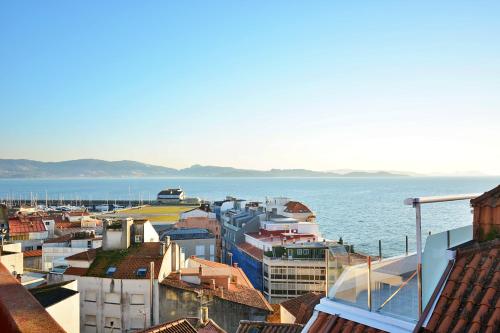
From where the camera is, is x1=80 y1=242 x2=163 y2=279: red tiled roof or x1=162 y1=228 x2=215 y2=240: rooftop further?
x1=162 y1=228 x2=215 y2=240: rooftop

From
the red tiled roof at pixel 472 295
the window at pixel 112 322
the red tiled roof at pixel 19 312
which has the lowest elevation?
the window at pixel 112 322

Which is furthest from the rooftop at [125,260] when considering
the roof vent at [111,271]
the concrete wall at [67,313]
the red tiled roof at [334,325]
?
the red tiled roof at [334,325]

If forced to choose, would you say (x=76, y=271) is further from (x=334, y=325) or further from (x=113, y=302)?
(x=334, y=325)

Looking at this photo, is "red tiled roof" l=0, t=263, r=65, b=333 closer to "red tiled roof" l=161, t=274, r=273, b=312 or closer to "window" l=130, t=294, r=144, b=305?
"red tiled roof" l=161, t=274, r=273, b=312

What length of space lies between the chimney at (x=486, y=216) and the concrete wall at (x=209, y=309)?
69.1 feet

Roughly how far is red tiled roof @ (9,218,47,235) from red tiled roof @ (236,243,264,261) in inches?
868

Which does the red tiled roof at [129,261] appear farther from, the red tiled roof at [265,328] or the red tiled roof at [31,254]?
the red tiled roof at [31,254]

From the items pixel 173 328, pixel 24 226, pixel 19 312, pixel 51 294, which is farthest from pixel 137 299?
pixel 24 226

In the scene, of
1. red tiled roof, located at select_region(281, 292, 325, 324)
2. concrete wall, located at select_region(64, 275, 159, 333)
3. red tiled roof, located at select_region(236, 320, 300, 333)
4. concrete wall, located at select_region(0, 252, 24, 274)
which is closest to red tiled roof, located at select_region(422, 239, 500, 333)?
red tiled roof, located at select_region(236, 320, 300, 333)

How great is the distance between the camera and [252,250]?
5166 centimetres

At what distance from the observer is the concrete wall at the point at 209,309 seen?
26.2 meters

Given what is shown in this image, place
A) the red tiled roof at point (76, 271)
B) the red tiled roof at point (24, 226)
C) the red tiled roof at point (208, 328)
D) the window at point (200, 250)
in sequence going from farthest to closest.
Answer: the window at point (200, 250) → the red tiled roof at point (24, 226) → the red tiled roof at point (76, 271) → the red tiled roof at point (208, 328)

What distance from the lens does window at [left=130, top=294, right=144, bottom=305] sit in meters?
27.3

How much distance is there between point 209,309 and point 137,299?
429cm
